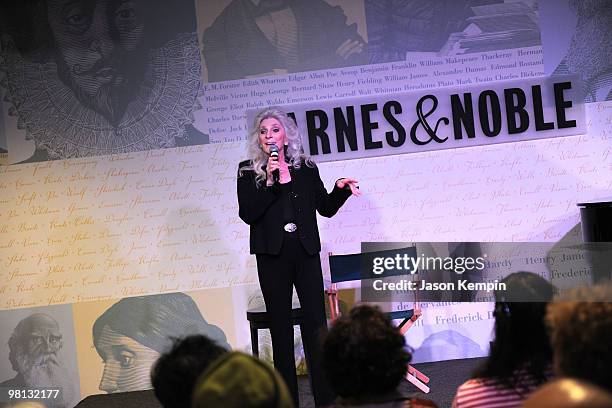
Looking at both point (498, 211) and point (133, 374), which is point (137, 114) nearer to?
point (133, 374)

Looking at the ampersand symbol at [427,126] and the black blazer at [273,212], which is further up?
the ampersand symbol at [427,126]

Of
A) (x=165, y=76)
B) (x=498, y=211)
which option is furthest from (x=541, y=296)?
(x=165, y=76)

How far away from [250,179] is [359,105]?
79.6 inches

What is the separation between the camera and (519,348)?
2.56 m

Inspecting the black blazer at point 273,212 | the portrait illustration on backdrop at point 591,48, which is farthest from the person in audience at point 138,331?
the portrait illustration on backdrop at point 591,48

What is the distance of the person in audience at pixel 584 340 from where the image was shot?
1.85 metres

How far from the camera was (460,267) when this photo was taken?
Answer: 15.2 feet

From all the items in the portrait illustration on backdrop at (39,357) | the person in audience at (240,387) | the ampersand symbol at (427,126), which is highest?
the ampersand symbol at (427,126)

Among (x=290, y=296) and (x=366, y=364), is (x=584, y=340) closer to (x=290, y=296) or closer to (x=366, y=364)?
(x=366, y=364)

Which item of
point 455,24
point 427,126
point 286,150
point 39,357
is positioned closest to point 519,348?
point 286,150

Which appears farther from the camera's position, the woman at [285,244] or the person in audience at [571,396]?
the woman at [285,244]

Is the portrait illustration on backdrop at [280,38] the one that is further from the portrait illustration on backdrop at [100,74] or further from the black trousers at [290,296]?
the black trousers at [290,296]

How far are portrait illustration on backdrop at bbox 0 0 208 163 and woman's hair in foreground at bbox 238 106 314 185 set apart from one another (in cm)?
176

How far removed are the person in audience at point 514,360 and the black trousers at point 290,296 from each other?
6.97 ft
